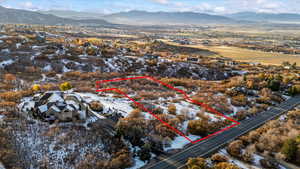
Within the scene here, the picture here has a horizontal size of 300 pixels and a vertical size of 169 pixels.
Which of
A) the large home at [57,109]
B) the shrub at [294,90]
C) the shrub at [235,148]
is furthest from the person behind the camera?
the shrub at [294,90]

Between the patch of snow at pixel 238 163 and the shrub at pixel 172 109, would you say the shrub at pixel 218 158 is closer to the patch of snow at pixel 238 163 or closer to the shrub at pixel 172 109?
the patch of snow at pixel 238 163

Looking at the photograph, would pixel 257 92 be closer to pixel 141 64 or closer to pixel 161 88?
pixel 161 88

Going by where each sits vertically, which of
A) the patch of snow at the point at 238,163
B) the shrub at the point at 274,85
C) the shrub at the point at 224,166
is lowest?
the patch of snow at the point at 238,163

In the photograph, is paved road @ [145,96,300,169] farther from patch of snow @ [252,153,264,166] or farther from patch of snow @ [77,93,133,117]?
patch of snow @ [77,93,133,117]

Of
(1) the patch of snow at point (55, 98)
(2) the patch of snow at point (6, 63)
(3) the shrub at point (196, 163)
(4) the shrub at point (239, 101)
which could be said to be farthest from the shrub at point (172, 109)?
(2) the patch of snow at point (6, 63)

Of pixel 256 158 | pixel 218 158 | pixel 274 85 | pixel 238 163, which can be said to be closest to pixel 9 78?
pixel 218 158

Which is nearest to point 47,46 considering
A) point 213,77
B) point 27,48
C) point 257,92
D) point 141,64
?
point 27,48

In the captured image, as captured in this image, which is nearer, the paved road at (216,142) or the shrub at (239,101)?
the paved road at (216,142)
